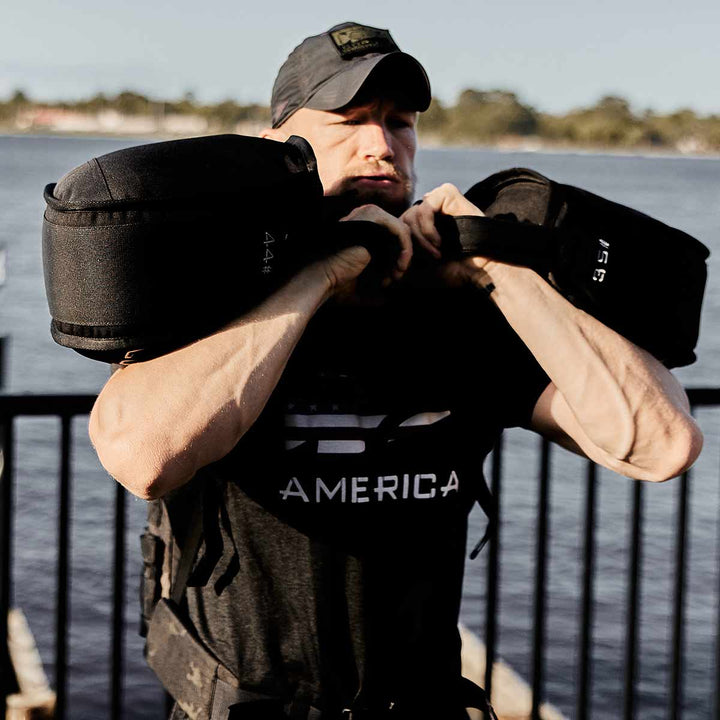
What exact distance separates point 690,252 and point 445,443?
65 cm

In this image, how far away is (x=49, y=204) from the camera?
7.04 feet

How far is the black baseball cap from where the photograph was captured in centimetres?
250

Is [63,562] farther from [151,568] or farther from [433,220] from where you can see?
[433,220]

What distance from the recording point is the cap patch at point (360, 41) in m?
2.58

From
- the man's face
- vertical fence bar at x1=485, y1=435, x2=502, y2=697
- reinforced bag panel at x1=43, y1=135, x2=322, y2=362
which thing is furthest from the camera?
vertical fence bar at x1=485, y1=435, x2=502, y2=697

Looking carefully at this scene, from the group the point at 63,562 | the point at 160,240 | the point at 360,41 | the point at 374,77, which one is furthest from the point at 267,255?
the point at 63,562

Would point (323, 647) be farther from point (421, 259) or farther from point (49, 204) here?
point (49, 204)

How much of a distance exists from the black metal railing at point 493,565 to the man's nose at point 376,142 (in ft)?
3.92

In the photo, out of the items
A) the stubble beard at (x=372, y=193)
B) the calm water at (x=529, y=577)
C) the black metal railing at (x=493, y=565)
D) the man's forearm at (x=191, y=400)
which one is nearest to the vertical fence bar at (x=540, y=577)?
the black metal railing at (x=493, y=565)

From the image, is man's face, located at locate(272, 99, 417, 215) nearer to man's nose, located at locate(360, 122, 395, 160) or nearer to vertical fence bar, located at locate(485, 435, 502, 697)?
man's nose, located at locate(360, 122, 395, 160)

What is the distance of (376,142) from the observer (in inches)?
99.7

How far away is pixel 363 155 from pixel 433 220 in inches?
8.7

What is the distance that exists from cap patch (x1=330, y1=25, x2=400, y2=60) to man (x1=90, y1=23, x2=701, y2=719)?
0.7 inches

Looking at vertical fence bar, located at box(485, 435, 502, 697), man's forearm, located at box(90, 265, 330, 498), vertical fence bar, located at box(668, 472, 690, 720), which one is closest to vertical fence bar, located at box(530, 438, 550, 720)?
vertical fence bar, located at box(485, 435, 502, 697)
